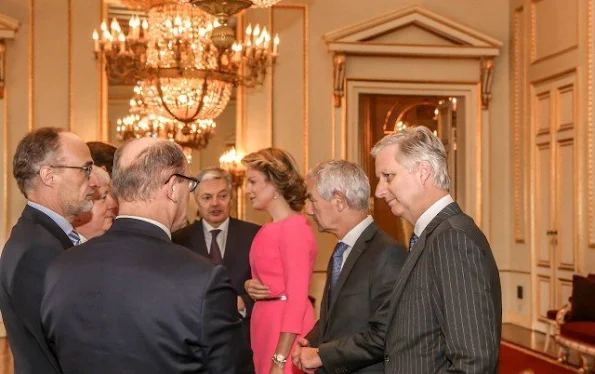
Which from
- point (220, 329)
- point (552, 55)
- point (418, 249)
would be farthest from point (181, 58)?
point (552, 55)

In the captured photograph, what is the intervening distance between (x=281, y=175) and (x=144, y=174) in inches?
77.6

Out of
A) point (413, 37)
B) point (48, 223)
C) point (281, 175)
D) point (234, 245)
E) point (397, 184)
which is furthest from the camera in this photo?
point (413, 37)

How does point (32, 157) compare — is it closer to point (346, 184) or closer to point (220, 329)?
point (220, 329)

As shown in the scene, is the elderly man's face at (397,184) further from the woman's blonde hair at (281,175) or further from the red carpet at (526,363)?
the red carpet at (526,363)

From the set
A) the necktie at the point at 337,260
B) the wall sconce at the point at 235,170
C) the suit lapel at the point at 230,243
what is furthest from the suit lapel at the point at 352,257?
the wall sconce at the point at 235,170

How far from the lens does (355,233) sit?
3.63 metres

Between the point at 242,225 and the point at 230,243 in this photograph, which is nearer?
the point at 230,243

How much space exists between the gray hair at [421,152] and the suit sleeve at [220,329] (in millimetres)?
792

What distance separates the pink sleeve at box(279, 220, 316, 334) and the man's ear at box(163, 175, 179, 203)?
1659 mm

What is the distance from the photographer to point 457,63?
1116cm

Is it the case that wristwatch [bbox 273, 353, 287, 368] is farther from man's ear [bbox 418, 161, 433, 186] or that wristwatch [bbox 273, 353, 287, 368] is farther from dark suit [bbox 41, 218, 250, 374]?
dark suit [bbox 41, 218, 250, 374]

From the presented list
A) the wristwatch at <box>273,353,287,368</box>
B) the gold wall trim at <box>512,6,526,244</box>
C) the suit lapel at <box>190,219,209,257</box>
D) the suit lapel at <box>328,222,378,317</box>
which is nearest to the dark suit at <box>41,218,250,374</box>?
the suit lapel at <box>328,222,378,317</box>

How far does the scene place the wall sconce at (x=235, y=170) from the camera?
10.1 metres

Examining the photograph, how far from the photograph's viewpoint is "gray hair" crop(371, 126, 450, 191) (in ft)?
9.20
